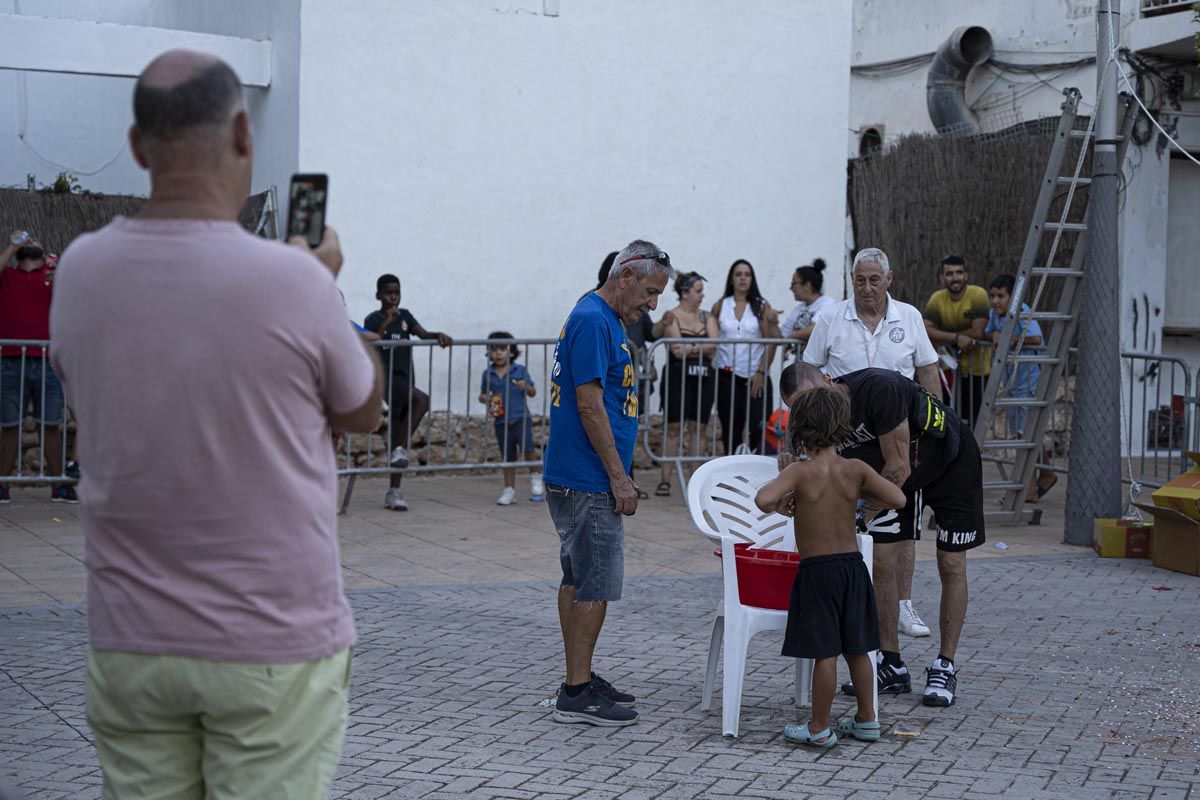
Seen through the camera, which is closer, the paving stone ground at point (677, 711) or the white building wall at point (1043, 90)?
the paving stone ground at point (677, 711)

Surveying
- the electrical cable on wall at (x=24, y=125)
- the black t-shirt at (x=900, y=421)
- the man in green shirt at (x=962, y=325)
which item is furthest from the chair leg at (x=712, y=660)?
the electrical cable on wall at (x=24, y=125)

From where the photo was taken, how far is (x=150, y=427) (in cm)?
240

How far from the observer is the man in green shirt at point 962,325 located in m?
11.5

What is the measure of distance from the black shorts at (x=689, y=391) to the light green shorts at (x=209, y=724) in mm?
9033

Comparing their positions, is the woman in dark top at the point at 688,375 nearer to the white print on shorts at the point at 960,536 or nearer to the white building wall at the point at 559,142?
the white building wall at the point at 559,142

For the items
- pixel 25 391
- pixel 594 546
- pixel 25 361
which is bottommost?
pixel 594 546

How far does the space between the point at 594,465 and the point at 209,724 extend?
3.16 meters

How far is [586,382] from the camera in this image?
5.45 metres

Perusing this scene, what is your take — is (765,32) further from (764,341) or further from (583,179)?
(764,341)

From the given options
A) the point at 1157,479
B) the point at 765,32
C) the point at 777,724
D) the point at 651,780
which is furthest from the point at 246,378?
the point at 765,32

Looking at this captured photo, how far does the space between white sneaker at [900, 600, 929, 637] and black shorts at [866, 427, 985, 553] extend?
1080mm

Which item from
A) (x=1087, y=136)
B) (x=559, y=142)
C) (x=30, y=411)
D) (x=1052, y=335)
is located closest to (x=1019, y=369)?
(x=1052, y=335)

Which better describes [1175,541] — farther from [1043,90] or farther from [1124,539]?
[1043,90]

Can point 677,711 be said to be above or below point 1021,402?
below
